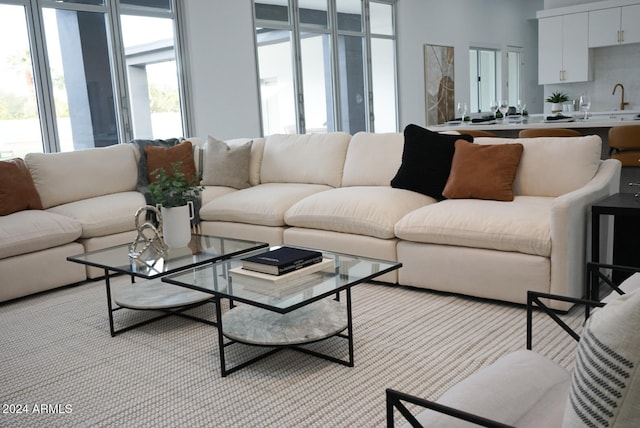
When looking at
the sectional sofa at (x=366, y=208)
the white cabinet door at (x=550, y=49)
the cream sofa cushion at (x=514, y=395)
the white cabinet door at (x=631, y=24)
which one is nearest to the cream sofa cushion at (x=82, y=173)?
the sectional sofa at (x=366, y=208)

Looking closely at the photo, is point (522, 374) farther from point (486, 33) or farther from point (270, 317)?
point (486, 33)

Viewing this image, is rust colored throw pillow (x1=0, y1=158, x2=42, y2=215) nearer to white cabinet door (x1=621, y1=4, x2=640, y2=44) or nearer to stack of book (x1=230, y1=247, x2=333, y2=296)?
stack of book (x1=230, y1=247, x2=333, y2=296)

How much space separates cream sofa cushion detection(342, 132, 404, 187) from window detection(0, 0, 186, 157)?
2.95 metres

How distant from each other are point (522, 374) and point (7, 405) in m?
2.09

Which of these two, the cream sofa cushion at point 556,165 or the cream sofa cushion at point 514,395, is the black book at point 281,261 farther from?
the cream sofa cushion at point 556,165

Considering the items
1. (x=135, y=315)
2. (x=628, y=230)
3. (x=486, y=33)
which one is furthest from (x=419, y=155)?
(x=486, y=33)

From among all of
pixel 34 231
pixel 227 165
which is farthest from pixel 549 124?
pixel 34 231

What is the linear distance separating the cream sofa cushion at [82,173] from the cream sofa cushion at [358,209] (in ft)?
5.37

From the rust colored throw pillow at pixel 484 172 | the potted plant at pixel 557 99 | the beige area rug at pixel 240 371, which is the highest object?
the potted plant at pixel 557 99

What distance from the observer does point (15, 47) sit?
5.53m

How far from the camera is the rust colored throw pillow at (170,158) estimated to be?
501cm

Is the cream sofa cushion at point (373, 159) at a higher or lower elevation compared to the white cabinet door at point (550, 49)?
lower

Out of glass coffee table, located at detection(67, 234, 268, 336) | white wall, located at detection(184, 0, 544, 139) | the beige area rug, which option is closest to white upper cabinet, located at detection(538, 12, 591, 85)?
white wall, located at detection(184, 0, 544, 139)

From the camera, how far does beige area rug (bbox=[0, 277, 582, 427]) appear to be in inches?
89.7
